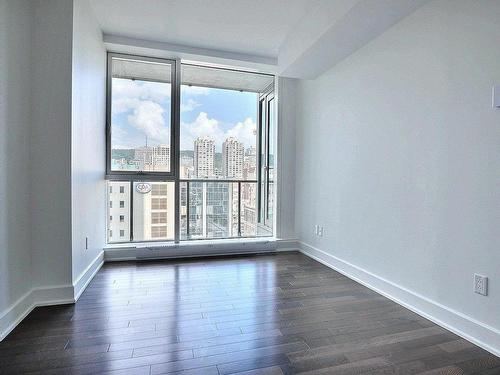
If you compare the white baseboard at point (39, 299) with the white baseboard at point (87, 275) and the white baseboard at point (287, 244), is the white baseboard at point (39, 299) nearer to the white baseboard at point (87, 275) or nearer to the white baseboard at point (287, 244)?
the white baseboard at point (87, 275)

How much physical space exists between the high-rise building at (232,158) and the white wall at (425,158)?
143cm

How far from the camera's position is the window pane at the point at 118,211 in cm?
374

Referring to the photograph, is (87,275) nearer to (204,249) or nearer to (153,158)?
(204,249)

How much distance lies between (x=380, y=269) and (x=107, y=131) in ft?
11.3

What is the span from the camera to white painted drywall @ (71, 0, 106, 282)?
2422mm

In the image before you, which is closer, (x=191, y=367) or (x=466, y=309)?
(x=191, y=367)

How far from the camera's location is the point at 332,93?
11.2 ft

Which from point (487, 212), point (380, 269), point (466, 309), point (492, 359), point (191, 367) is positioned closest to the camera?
point (191, 367)

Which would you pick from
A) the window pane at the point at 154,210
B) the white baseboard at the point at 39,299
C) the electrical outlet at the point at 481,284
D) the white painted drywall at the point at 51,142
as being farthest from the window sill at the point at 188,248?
the electrical outlet at the point at 481,284

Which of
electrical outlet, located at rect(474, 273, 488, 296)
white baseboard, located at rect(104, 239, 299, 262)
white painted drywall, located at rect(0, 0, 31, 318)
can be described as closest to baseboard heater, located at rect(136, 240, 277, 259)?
white baseboard, located at rect(104, 239, 299, 262)

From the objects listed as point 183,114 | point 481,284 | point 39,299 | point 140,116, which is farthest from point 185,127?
point 481,284

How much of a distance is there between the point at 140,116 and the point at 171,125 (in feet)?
1.31

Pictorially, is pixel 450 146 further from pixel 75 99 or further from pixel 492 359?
pixel 75 99

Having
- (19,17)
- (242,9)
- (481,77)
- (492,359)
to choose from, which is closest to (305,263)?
(492,359)
